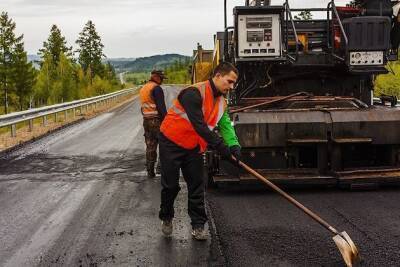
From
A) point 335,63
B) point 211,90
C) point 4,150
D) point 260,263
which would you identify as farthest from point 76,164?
point 260,263

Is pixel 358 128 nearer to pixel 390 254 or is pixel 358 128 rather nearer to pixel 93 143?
pixel 390 254

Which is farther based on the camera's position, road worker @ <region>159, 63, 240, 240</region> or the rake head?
road worker @ <region>159, 63, 240, 240</region>

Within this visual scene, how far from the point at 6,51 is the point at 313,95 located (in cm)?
7125

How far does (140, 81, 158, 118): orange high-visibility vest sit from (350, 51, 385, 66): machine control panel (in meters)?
2.97

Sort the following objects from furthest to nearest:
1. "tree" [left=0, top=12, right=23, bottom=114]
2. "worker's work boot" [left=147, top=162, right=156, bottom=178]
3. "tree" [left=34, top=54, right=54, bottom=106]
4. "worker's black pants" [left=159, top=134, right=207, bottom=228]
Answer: "tree" [left=34, top=54, right=54, bottom=106]
"tree" [left=0, top=12, right=23, bottom=114]
"worker's work boot" [left=147, top=162, right=156, bottom=178]
"worker's black pants" [left=159, top=134, right=207, bottom=228]

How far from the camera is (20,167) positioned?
998cm

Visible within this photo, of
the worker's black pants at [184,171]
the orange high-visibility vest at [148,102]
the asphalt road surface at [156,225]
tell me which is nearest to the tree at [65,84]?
the orange high-visibility vest at [148,102]

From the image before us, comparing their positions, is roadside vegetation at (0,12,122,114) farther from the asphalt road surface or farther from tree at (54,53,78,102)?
the asphalt road surface

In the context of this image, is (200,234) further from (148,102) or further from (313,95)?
(313,95)

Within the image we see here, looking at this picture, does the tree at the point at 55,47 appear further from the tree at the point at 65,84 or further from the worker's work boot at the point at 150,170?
the worker's work boot at the point at 150,170

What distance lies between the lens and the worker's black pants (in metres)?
5.31

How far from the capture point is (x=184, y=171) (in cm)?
540

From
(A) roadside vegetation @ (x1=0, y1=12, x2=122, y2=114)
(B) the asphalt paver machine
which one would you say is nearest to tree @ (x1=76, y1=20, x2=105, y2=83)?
(A) roadside vegetation @ (x1=0, y1=12, x2=122, y2=114)

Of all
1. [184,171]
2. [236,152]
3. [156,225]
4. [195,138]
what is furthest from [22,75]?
[236,152]
